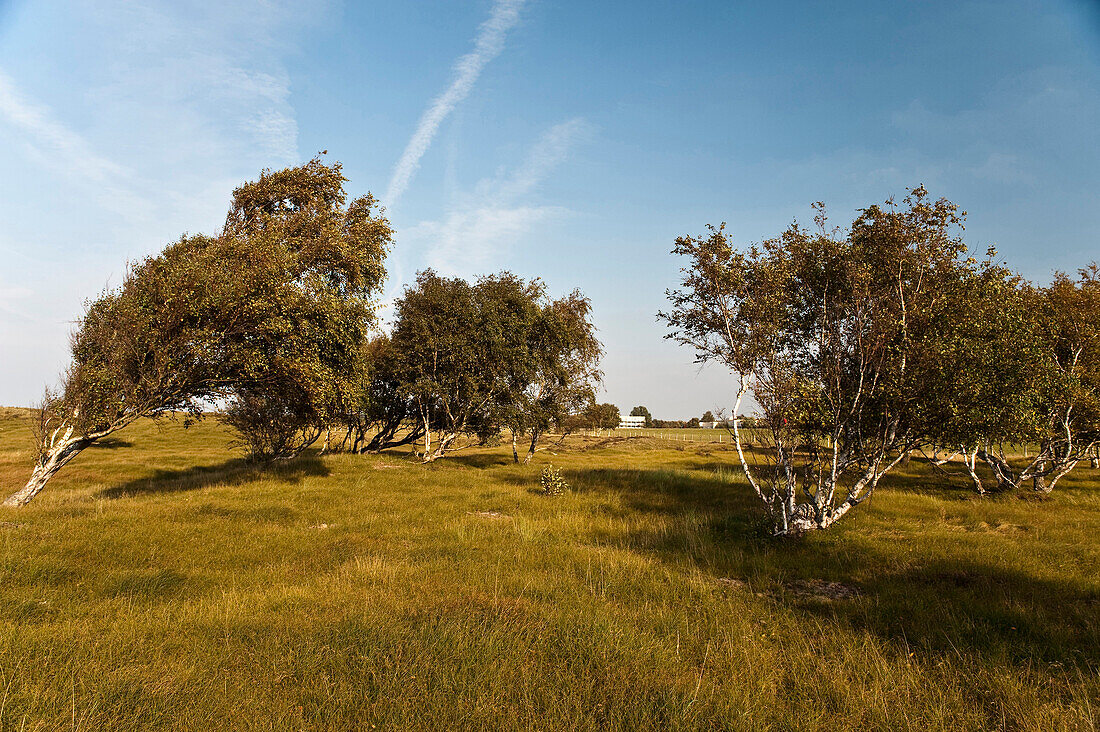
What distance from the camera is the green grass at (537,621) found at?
5289 mm

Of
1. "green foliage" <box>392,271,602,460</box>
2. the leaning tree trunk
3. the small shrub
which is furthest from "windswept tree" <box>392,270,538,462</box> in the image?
the leaning tree trunk

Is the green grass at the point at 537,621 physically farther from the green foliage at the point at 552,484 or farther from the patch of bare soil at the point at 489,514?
the green foliage at the point at 552,484

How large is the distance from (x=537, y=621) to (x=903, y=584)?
312 inches

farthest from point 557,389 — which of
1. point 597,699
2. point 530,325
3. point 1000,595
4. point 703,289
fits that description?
point 597,699

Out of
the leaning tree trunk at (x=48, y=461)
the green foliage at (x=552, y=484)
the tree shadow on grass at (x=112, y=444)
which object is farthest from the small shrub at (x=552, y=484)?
the tree shadow on grass at (x=112, y=444)

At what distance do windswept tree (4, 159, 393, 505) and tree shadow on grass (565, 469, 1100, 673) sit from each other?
15006 millimetres

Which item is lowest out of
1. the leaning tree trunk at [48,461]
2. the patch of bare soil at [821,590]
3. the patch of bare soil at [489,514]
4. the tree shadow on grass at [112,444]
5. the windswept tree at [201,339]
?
the patch of bare soil at [489,514]

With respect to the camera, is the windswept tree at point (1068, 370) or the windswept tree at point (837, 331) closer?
the windswept tree at point (837, 331)

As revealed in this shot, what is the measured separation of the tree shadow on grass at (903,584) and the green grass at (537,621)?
6 centimetres

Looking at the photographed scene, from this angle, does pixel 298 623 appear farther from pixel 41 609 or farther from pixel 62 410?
pixel 62 410

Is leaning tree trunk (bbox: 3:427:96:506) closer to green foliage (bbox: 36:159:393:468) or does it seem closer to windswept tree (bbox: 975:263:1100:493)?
green foliage (bbox: 36:159:393:468)

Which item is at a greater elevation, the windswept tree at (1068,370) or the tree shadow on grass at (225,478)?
the windswept tree at (1068,370)

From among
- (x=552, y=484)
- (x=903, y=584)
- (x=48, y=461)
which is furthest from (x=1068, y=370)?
(x=48, y=461)

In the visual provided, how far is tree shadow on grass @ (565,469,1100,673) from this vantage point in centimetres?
731
